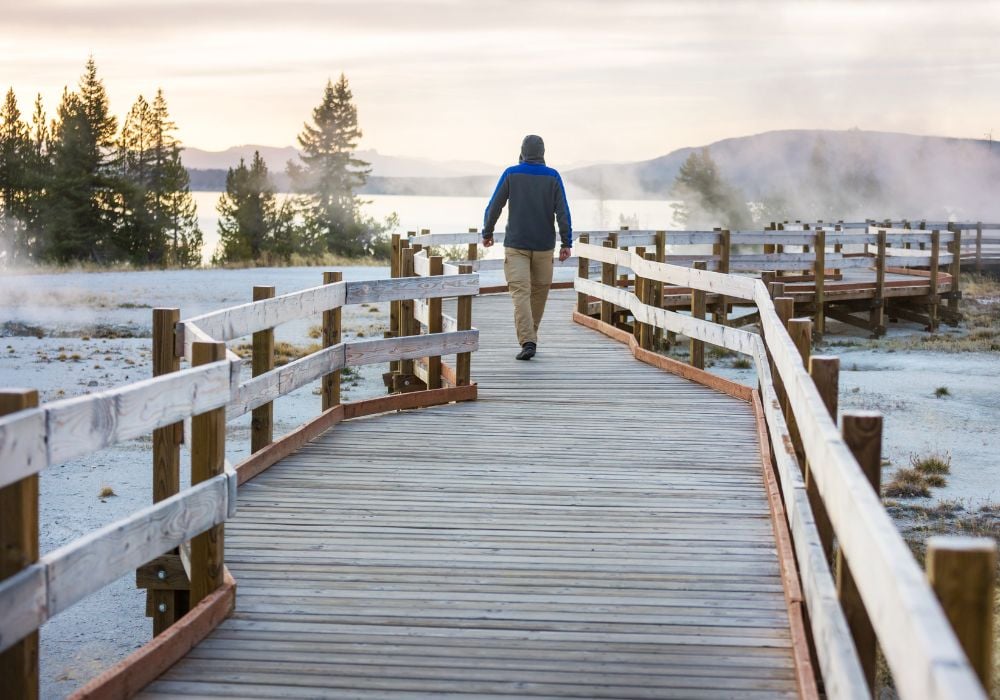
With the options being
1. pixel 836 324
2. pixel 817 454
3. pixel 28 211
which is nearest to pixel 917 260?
pixel 836 324

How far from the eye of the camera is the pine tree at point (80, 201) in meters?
60.2

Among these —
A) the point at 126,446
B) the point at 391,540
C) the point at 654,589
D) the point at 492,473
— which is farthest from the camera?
the point at 126,446

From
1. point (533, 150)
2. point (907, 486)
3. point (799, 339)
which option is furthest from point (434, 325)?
point (907, 486)

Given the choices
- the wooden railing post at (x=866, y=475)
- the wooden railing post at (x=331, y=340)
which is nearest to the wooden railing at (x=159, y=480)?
the wooden railing post at (x=331, y=340)

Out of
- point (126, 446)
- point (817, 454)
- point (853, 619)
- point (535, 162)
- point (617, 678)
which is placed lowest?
point (126, 446)

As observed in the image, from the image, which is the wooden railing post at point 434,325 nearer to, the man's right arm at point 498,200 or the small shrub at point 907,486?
the man's right arm at point 498,200

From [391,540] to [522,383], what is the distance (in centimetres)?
533

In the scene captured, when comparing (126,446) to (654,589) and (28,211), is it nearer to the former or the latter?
(654,589)

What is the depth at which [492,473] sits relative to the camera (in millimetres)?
7578

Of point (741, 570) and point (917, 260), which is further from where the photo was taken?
point (917, 260)

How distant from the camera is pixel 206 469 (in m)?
4.91

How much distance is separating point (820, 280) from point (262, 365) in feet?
50.7

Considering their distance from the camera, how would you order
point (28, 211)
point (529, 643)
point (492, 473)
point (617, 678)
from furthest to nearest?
point (28, 211), point (492, 473), point (529, 643), point (617, 678)

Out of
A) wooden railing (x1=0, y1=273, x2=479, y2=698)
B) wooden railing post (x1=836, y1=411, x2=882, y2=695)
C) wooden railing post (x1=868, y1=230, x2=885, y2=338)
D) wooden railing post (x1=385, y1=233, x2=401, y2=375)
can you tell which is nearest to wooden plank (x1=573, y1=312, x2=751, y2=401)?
wooden railing post (x1=385, y1=233, x2=401, y2=375)
